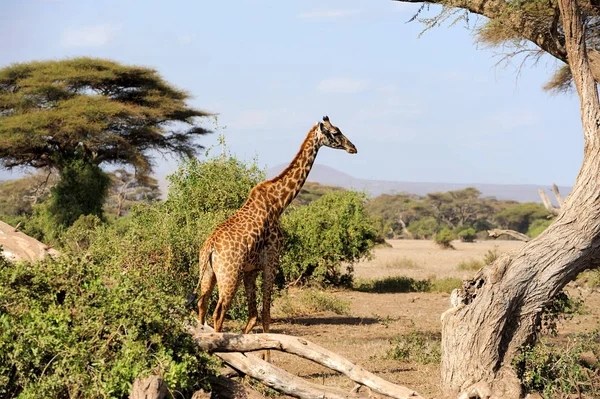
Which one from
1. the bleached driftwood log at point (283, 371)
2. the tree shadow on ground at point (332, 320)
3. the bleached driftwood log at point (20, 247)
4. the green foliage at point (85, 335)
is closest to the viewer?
the green foliage at point (85, 335)

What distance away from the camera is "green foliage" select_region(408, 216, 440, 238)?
52.6m

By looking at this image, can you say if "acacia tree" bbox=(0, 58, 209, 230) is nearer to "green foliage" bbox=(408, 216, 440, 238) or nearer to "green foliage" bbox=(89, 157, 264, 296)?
"green foliage" bbox=(89, 157, 264, 296)

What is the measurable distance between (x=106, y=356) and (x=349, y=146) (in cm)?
417

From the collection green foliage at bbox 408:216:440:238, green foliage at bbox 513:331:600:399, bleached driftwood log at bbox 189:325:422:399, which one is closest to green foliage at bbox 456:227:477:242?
green foliage at bbox 408:216:440:238

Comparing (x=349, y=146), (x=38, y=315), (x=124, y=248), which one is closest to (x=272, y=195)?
(x=349, y=146)

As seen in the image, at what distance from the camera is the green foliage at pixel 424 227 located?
172 feet

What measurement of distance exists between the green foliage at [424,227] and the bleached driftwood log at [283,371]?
1824 inches

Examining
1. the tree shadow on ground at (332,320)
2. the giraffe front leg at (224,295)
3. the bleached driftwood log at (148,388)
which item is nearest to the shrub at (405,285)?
the tree shadow on ground at (332,320)

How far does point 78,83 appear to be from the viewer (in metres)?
26.1

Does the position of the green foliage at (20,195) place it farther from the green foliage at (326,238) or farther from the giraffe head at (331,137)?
the giraffe head at (331,137)

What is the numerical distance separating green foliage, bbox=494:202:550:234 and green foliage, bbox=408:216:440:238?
488cm

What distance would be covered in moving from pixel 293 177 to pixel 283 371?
9.70 feet

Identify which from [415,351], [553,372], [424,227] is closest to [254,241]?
[415,351]

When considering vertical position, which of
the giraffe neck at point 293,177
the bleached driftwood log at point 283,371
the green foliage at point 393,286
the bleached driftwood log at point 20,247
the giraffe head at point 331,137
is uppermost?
the giraffe head at point 331,137
